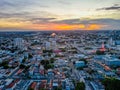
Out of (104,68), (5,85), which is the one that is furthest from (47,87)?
(104,68)

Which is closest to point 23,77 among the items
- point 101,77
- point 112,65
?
point 101,77

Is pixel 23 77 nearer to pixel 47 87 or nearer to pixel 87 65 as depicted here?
pixel 47 87

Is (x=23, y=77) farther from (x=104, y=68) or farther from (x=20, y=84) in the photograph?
(x=104, y=68)

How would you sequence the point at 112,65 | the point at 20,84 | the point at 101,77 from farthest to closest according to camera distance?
the point at 112,65, the point at 101,77, the point at 20,84

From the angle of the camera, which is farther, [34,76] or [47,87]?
[34,76]

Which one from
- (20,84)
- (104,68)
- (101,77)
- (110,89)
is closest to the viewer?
(110,89)

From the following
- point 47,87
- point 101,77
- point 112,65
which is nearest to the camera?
point 47,87

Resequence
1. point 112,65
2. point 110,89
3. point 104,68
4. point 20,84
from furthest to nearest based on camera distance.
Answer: point 112,65 → point 104,68 → point 20,84 → point 110,89

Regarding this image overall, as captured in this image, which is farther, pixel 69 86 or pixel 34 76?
pixel 34 76
